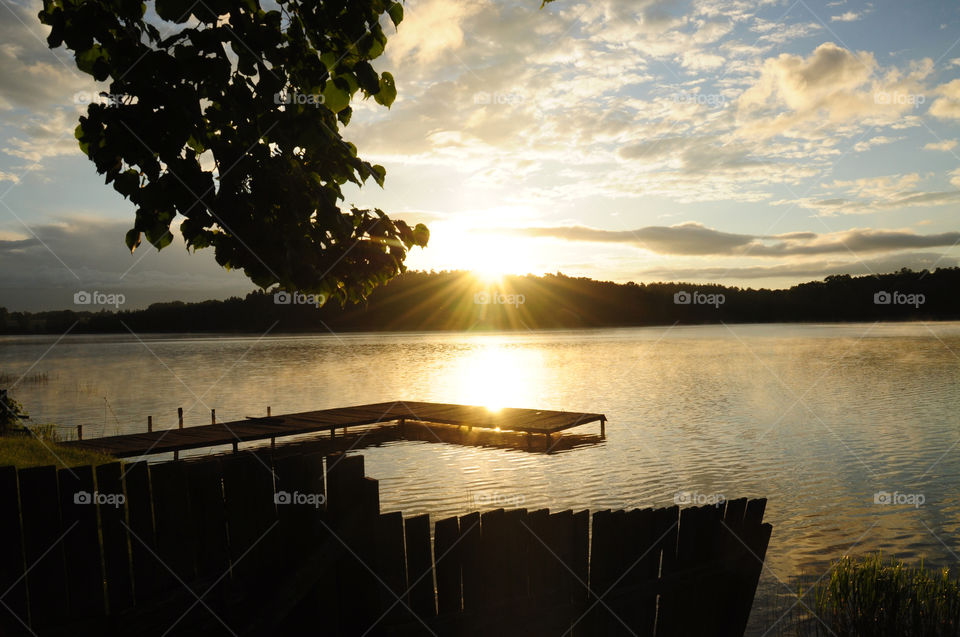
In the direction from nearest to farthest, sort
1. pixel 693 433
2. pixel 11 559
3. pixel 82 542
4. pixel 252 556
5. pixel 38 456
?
pixel 11 559 < pixel 82 542 < pixel 252 556 < pixel 38 456 < pixel 693 433

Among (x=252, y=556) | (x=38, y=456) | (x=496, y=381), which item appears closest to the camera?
(x=252, y=556)

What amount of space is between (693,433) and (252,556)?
86.1ft

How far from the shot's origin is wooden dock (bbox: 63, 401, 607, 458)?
23.1m

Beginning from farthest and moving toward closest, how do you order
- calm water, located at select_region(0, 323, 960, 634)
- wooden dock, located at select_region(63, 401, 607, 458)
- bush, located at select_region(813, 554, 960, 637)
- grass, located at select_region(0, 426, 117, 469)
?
wooden dock, located at select_region(63, 401, 607, 458) → calm water, located at select_region(0, 323, 960, 634) → grass, located at select_region(0, 426, 117, 469) → bush, located at select_region(813, 554, 960, 637)

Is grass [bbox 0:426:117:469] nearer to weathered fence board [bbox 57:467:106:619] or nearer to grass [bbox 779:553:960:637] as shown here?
weathered fence board [bbox 57:467:106:619]

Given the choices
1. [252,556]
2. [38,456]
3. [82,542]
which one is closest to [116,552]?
[82,542]

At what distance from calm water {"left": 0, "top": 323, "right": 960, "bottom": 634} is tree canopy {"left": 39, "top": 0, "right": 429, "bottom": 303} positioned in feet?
28.8

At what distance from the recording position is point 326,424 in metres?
28.2

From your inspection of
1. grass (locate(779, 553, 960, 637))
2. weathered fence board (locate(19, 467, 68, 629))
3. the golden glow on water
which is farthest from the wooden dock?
weathered fence board (locate(19, 467, 68, 629))

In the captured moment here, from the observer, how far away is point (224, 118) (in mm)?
5855

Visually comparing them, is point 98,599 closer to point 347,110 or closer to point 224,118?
point 224,118

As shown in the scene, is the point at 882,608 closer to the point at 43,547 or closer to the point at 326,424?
the point at 43,547

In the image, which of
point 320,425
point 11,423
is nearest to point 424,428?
point 320,425

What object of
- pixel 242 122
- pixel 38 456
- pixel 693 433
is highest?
pixel 242 122
